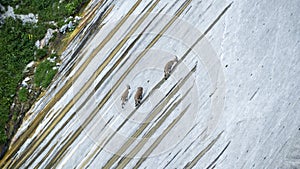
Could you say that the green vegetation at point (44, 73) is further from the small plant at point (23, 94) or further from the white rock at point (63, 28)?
the white rock at point (63, 28)

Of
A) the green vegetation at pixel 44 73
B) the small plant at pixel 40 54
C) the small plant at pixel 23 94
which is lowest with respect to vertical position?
the small plant at pixel 23 94

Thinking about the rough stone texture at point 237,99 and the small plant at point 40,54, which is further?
the small plant at point 40,54

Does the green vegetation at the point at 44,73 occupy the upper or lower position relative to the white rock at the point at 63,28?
lower

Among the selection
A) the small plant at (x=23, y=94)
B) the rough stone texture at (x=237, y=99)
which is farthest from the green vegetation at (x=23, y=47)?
the rough stone texture at (x=237, y=99)

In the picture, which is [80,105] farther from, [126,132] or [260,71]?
[260,71]

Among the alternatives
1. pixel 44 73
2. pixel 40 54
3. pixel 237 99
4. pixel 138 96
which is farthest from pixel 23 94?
pixel 237 99

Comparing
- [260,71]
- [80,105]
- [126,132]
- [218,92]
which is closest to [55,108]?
[80,105]

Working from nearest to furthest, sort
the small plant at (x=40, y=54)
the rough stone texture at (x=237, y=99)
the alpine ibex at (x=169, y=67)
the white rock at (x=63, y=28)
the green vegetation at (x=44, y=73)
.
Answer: the rough stone texture at (x=237, y=99) < the alpine ibex at (x=169, y=67) < the green vegetation at (x=44, y=73) < the small plant at (x=40, y=54) < the white rock at (x=63, y=28)

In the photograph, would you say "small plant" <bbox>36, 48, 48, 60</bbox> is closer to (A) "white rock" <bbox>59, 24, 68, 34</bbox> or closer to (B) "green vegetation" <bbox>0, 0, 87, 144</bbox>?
(B) "green vegetation" <bbox>0, 0, 87, 144</bbox>

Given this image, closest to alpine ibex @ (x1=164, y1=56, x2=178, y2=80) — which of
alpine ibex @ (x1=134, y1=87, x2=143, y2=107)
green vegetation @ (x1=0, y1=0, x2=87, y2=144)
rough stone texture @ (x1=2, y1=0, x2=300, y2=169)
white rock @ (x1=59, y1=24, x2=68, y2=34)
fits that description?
rough stone texture @ (x1=2, y1=0, x2=300, y2=169)

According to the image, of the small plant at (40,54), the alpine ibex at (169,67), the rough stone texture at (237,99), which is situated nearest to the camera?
the rough stone texture at (237,99)
